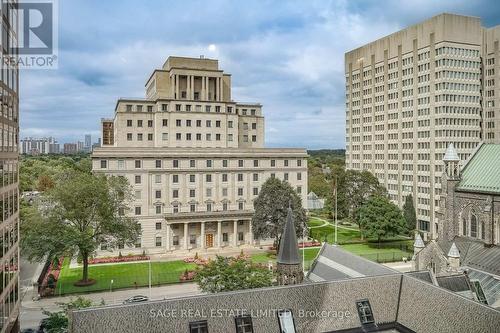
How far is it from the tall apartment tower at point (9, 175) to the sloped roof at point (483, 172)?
42815mm

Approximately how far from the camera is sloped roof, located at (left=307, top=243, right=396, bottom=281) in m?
34.6

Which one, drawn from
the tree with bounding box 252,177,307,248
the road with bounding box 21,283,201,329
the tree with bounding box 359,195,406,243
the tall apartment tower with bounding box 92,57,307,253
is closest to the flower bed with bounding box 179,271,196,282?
the road with bounding box 21,283,201,329

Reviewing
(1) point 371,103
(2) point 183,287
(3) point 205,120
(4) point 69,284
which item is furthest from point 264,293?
(1) point 371,103

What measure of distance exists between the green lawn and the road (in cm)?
161

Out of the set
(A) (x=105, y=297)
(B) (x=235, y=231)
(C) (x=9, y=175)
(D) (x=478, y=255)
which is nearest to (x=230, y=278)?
(A) (x=105, y=297)

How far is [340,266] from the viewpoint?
3734cm

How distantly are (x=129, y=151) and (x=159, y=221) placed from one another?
12470 millimetres

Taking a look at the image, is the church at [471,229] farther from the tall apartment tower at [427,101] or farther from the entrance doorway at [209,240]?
the tall apartment tower at [427,101]

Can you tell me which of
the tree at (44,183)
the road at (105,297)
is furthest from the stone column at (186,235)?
the tree at (44,183)

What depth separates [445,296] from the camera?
26.3 m

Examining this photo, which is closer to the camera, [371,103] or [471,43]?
[471,43]

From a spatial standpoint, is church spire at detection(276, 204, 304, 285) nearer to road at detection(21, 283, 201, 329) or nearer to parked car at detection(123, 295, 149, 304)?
road at detection(21, 283, 201, 329)

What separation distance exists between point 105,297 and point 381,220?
147 feet

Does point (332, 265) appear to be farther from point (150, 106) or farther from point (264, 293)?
point (150, 106)
